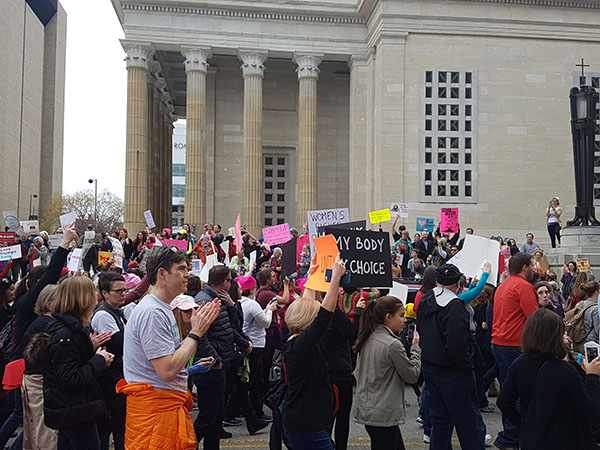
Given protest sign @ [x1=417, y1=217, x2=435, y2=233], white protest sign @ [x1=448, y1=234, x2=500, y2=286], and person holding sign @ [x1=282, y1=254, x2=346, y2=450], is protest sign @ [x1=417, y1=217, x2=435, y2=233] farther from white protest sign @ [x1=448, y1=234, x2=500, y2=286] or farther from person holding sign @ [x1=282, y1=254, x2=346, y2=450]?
person holding sign @ [x1=282, y1=254, x2=346, y2=450]

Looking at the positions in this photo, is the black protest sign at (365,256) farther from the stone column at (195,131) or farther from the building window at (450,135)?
the stone column at (195,131)

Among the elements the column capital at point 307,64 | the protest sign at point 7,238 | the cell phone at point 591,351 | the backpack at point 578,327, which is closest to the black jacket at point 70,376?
the cell phone at point 591,351

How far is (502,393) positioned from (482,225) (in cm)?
2402

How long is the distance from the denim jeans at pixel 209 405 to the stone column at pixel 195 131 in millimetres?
23252

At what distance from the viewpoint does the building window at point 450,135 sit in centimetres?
2750

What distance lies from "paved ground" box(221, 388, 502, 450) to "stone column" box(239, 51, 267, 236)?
2134 cm

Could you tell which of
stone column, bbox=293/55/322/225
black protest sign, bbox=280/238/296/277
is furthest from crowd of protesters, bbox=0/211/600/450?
stone column, bbox=293/55/322/225

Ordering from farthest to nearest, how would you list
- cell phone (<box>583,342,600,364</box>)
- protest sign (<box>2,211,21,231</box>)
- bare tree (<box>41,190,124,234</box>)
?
bare tree (<box>41,190,124,234</box>)
protest sign (<box>2,211,21,231</box>)
cell phone (<box>583,342,600,364</box>)

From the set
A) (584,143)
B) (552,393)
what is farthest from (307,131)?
(552,393)

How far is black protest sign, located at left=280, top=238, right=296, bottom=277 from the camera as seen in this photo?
8.75 meters

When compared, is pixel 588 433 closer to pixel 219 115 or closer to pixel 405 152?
pixel 405 152

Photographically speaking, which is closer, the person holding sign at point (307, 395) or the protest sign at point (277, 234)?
the person holding sign at point (307, 395)

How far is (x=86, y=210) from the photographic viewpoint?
76.1 meters

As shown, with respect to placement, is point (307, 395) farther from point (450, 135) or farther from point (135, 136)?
point (135, 136)
